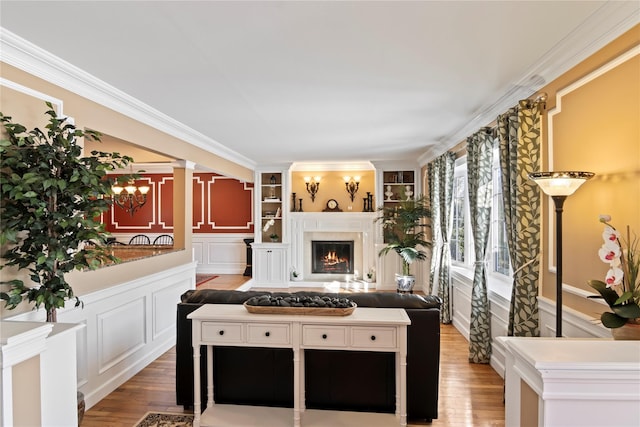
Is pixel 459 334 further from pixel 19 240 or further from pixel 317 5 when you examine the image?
pixel 19 240

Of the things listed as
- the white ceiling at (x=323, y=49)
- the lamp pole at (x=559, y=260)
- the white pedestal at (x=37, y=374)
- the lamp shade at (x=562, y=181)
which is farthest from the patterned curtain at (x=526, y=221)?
the white pedestal at (x=37, y=374)

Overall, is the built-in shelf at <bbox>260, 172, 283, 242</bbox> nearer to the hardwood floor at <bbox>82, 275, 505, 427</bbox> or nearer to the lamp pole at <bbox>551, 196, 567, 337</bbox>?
the hardwood floor at <bbox>82, 275, 505, 427</bbox>

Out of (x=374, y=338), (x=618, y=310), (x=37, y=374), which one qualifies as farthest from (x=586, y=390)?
(x=37, y=374)

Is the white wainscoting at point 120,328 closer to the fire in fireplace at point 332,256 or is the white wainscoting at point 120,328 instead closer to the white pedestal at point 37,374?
the white pedestal at point 37,374

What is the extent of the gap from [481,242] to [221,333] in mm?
2734

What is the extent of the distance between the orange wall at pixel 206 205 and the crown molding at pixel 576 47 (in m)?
6.33

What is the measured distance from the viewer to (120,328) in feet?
11.1

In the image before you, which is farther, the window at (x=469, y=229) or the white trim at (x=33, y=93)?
the window at (x=469, y=229)

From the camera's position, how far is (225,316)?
248 centimetres

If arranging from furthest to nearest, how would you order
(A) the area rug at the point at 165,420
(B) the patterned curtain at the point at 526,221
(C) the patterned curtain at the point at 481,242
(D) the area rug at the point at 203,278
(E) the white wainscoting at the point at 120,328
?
(D) the area rug at the point at 203,278, (C) the patterned curtain at the point at 481,242, (E) the white wainscoting at the point at 120,328, (B) the patterned curtain at the point at 526,221, (A) the area rug at the point at 165,420

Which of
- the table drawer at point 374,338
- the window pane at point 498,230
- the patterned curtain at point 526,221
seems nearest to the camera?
the table drawer at point 374,338

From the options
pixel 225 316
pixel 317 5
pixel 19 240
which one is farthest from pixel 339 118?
pixel 19 240

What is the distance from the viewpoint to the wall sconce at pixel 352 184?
7806 mm

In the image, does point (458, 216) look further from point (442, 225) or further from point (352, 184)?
point (352, 184)
